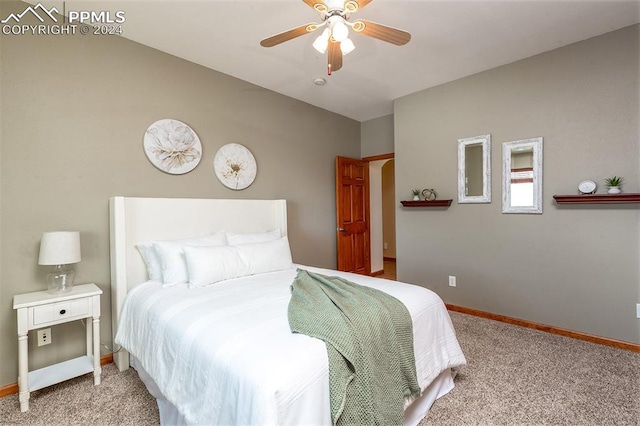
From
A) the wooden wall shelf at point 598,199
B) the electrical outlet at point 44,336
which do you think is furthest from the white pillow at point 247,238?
the wooden wall shelf at point 598,199

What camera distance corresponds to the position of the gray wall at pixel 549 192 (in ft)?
8.28

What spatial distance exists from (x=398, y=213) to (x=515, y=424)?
2670mm

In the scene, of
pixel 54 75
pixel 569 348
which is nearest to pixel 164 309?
pixel 54 75

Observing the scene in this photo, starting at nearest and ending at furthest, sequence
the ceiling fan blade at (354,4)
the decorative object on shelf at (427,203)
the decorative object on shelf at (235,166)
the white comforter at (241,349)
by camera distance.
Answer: the white comforter at (241,349) < the ceiling fan blade at (354,4) < the decorative object on shelf at (235,166) < the decorative object on shelf at (427,203)

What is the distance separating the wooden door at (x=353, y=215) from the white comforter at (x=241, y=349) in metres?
2.18

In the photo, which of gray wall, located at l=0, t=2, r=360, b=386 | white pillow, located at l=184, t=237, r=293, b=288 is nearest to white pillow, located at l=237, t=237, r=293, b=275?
white pillow, located at l=184, t=237, r=293, b=288

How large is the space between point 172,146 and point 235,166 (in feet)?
2.24

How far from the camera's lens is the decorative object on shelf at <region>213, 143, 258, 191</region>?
3162 mm

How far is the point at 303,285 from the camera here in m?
2.01

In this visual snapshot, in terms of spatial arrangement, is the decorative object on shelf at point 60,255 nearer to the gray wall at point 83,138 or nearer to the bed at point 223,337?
the gray wall at point 83,138

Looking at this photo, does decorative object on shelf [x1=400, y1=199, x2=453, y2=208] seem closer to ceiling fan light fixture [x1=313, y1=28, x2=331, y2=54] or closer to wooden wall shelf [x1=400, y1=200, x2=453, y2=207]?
wooden wall shelf [x1=400, y1=200, x2=453, y2=207]

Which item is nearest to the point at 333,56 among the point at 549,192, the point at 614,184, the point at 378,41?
the point at 378,41

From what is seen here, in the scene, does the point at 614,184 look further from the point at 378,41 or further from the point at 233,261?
the point at 233,261

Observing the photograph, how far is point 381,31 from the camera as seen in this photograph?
6.10ft
